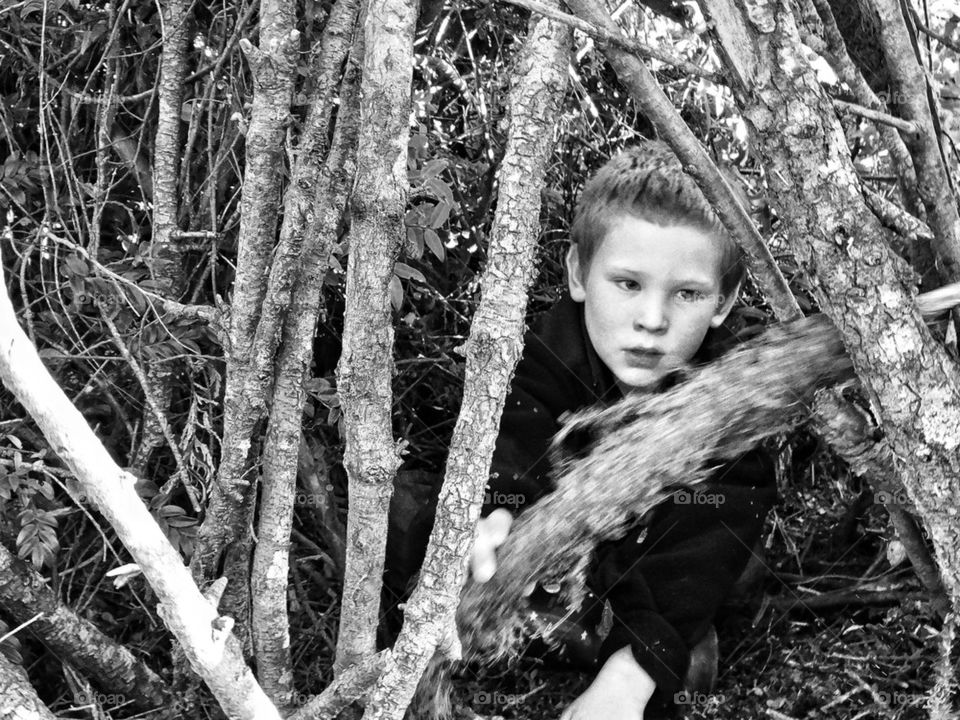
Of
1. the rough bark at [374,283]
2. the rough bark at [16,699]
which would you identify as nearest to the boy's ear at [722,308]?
the rough bark at [374,283]

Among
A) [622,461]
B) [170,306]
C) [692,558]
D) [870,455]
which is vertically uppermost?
[170,306]

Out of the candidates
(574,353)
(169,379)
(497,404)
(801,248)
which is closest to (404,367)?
(574,353)

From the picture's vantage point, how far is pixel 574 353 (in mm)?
1921

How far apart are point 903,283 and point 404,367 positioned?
1132 millimetres

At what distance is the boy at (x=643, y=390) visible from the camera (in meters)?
1.75

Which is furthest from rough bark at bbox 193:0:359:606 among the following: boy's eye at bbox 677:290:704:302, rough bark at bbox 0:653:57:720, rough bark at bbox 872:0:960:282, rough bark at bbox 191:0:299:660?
rough bark at bbox 872:0:960:282

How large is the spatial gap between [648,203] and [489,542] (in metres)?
0.70

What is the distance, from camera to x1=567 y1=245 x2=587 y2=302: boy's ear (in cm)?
193

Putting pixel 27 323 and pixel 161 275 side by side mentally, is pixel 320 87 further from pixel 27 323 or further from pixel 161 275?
pixel 27 323

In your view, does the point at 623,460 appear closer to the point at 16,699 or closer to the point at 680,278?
the point at 680,278

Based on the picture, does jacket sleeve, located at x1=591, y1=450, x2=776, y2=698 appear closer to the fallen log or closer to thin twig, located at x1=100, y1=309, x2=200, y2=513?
the fallen log

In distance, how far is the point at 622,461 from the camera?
1.75 meters

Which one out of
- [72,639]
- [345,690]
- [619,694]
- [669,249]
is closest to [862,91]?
[669,249]

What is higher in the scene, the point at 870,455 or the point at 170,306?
the point at 170,306
